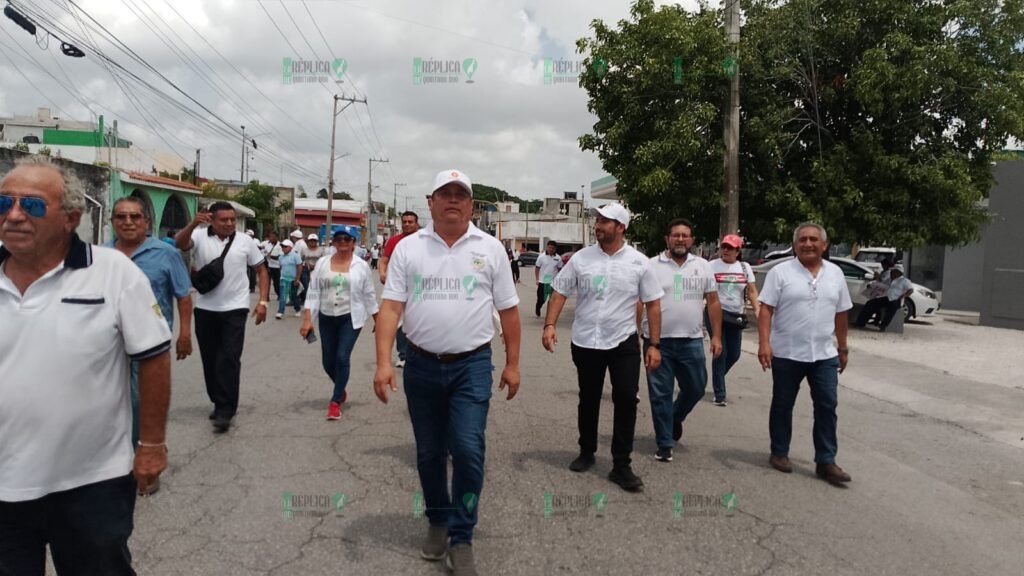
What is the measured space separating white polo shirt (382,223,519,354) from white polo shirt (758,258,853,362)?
2.55m

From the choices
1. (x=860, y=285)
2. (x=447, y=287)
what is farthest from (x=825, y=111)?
(x=447, y=287)

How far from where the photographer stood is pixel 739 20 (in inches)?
579

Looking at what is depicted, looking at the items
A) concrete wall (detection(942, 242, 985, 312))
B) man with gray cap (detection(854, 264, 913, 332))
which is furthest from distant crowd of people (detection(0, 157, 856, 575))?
concrete wall (detection(942, 242, 985, 312))

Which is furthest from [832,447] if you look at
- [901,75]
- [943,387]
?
[901,75]

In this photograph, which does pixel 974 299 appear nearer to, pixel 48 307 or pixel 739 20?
pixel 739 20

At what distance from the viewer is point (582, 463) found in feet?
17.2

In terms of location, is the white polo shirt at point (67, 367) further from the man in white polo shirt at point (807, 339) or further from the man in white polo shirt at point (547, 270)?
the man in white polo shirt at point (547, 270)

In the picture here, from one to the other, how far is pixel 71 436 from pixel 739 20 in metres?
14.9

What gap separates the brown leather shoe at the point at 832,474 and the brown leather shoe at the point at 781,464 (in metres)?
0.21

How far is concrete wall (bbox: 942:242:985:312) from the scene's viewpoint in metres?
23.0

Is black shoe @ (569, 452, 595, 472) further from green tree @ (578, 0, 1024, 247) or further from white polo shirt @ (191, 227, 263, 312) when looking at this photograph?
green tree @ (578, 0, 1024, 247)

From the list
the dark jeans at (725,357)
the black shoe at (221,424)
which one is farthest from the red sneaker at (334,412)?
the dark jeans at (725,357)

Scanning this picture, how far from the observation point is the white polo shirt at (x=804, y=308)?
5.25 meters

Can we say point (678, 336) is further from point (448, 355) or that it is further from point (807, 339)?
point (448, 355)
